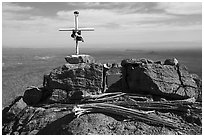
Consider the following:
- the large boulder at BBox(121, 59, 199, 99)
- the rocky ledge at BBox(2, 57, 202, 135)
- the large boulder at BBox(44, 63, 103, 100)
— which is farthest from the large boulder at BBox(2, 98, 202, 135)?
the large boulder at BBox(121, 59, 199, 99)

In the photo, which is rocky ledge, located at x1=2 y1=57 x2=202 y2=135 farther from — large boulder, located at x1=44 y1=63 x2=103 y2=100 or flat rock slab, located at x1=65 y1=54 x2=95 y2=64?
flat rock slab, located at x1=65 y1=54 x2=95 y2=64

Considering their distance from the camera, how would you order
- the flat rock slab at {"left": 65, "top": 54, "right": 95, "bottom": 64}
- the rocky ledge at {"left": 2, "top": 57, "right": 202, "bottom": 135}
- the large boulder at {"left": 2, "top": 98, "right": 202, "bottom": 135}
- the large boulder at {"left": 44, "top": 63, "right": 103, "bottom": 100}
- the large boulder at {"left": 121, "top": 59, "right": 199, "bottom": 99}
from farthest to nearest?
the flat rock slab at {"left": 65, "top": 54, "right": 95, "bottom": 64} → the large boulder at {"left": 44, "top": 63, "right": 103, "bottom": 100} → the large boulder at {"left": 121, "top": 59, "right": 199, "bottom": 99} → the rocky ledge at {"left": 2, "top": 57, "right": 202, "bottom": 135} → the large boulder at {"left": 2, "top": 98, "right": 202, "bottom": 135}

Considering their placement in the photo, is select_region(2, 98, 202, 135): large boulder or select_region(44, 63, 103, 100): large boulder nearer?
select_region(2, 98, 202, 135): large boulder

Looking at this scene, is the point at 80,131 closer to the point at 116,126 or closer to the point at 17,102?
the point at 116,126

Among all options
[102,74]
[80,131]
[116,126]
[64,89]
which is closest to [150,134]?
[116,126]

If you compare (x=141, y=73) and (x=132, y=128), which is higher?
(x=141, y=73)

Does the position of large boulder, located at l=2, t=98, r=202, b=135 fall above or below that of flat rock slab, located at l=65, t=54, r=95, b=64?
below

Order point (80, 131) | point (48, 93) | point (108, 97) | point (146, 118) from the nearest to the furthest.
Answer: point (80, 131) < point (146, 118) < point (108, 97) < point (48, 93)

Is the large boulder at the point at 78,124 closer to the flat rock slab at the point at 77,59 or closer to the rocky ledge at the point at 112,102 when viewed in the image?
the rocky ledge at the point at 112,102

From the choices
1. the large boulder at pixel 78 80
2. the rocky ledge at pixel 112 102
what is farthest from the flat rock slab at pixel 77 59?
the large boulder at pixel 78 80
